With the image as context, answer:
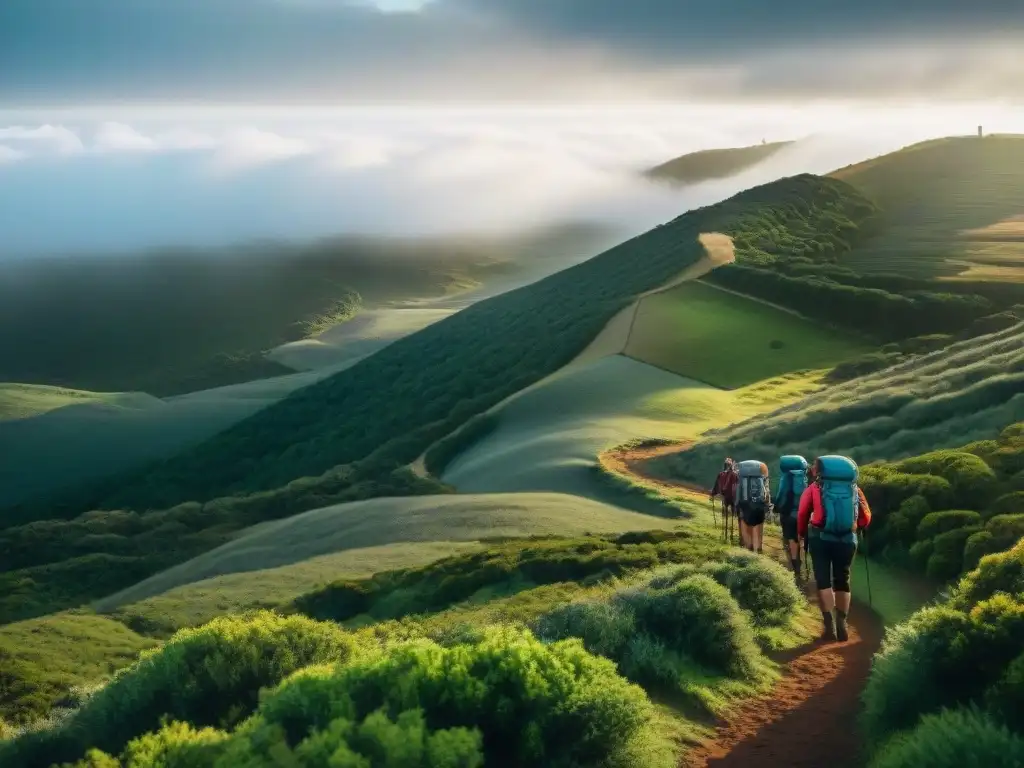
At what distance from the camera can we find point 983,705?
8.52 m

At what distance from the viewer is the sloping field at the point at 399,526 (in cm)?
2892

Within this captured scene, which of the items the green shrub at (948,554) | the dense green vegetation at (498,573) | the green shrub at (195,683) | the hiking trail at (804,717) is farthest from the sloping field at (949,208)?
the green shrub at (195,683)

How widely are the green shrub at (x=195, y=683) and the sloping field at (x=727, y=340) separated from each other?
152 ft

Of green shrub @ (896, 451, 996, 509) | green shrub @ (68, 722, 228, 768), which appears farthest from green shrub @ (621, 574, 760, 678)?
green shrub @ (896, 451, 996, 509)

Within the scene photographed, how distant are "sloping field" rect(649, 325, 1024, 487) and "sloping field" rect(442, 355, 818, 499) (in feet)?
10.1

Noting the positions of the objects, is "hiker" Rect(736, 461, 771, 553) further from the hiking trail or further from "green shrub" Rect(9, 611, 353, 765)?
"green shrub" Rect(9, 611, 353, 765)

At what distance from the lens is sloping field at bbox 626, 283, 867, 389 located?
191 ft

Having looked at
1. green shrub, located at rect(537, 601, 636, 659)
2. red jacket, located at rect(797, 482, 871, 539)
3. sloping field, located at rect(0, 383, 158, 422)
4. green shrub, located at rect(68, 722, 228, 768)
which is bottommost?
sloping field, located at rect(0, 383, 158, 422)

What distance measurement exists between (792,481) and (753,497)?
2809 millimetres

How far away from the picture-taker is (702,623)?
11.6 m

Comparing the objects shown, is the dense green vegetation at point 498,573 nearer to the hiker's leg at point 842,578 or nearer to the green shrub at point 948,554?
the green shrub at point 948,554

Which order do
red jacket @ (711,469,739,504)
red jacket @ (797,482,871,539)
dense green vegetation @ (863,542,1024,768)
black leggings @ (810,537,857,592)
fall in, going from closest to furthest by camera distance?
1. dense green vegetation @ (863,542,1024,768)
2. red jacket @ (797,482,871,539)
3. black leggings @ (810,537,857,592)
4. red jacket @ (711,469,739,504)

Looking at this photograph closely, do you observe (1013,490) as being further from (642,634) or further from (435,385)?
(435,385)

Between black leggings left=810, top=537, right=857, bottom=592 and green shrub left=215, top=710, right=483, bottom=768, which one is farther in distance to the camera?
black leggings left=810, top=537, right=857, bottom=592
